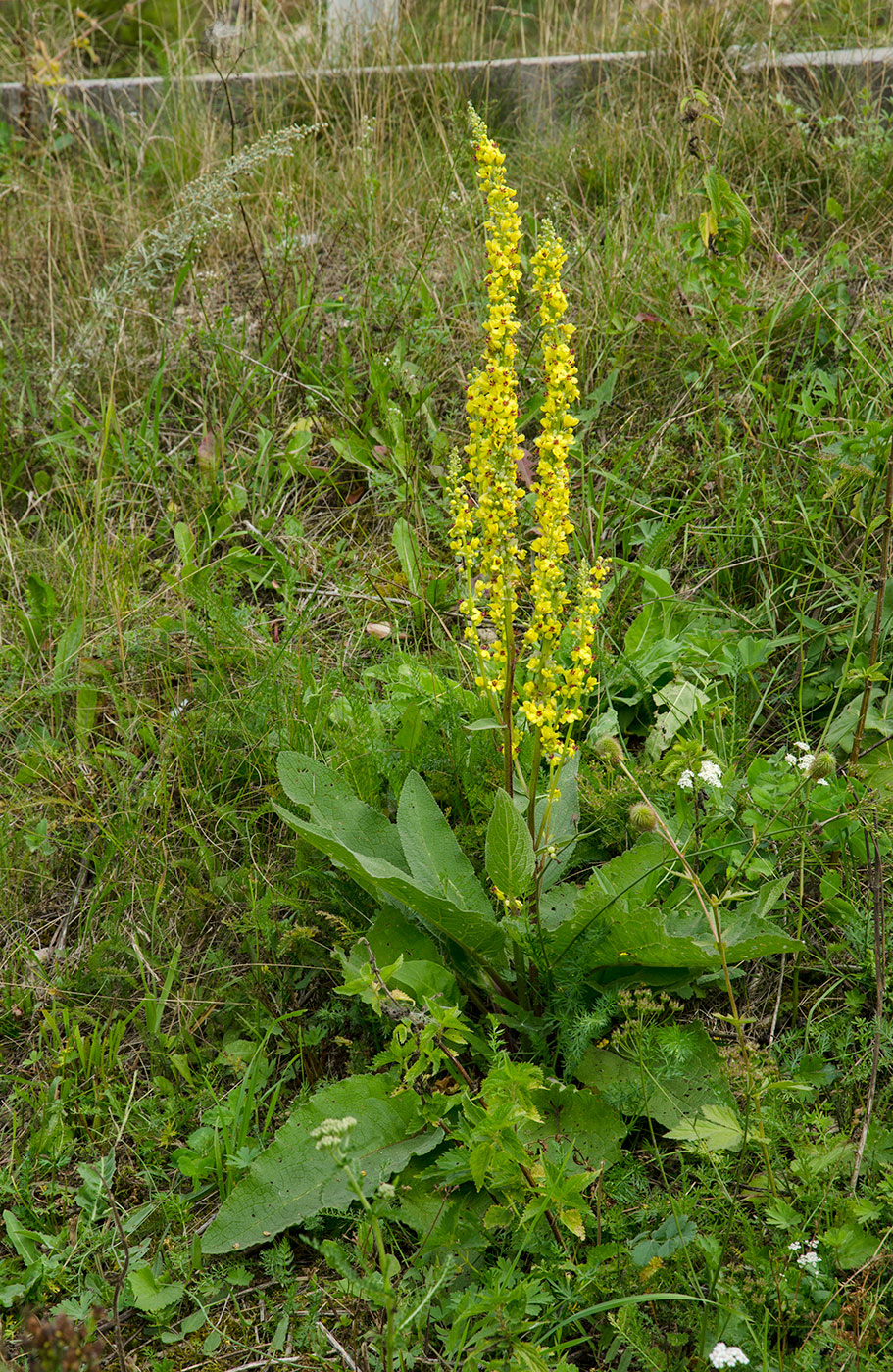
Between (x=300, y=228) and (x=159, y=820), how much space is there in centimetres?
263

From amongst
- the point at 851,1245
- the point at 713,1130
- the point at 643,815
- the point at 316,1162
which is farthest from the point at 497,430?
the point at 851,1245

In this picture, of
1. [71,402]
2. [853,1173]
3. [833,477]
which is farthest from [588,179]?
[853,1173]

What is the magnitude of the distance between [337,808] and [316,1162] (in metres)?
0.68

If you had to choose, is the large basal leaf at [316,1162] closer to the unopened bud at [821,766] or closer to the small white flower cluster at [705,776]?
the small white flower cluster at [705,776]

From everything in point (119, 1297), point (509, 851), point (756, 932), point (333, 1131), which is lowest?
point (119, 1297)

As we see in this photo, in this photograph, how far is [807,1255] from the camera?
152 centimetres

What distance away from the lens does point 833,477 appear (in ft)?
9.26

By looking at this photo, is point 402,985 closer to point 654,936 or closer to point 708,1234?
point 654,936

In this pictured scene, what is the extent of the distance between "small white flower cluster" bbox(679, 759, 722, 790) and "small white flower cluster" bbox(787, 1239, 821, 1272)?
2.52 ft

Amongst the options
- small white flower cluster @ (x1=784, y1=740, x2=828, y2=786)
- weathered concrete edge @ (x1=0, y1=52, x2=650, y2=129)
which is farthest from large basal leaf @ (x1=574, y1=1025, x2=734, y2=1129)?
weathered concrete edge @ (x1=0, y1=52, x2=650, y2=129)

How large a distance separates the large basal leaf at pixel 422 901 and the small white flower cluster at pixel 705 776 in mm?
462

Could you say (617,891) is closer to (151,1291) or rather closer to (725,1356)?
(725,1356)

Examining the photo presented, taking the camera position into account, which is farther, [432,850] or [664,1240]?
[432,850]

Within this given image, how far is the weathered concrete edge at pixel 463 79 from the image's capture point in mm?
4113
